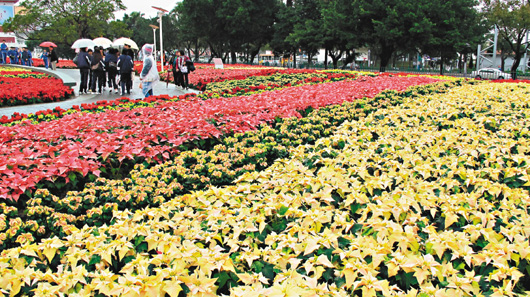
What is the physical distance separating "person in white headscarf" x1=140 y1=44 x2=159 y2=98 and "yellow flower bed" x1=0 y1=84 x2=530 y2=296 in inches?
266

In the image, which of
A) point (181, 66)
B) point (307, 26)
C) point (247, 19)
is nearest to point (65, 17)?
point (247, 19)

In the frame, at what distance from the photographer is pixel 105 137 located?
14.7ft

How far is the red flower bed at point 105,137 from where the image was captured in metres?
3.54

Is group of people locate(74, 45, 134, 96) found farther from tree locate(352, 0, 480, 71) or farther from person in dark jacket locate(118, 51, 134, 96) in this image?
tree locate(352, 0, 480, 71)

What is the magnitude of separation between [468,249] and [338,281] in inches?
27.8

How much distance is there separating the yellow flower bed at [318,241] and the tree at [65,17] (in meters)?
42.5

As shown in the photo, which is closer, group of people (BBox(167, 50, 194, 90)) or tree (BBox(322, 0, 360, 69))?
group of people (BBox(167, 50, 194, 90))

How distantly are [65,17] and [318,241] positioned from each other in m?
45.8

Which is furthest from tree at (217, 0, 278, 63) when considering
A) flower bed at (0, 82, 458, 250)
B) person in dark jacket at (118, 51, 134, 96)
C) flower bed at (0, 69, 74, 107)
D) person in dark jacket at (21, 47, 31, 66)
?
flower bed at (0, 82, 458, 250)

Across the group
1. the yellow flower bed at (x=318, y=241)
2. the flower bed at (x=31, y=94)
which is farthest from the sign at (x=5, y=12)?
the yellow flower bed at (x=318, y=241)

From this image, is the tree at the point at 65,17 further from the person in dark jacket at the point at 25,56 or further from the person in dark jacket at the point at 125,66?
the person in dark jacket at the point at 125,66

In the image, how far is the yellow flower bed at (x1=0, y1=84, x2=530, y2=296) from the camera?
5.99 ft

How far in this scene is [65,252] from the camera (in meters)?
2.18

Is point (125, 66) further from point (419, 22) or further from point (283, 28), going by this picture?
point (283, 28)
